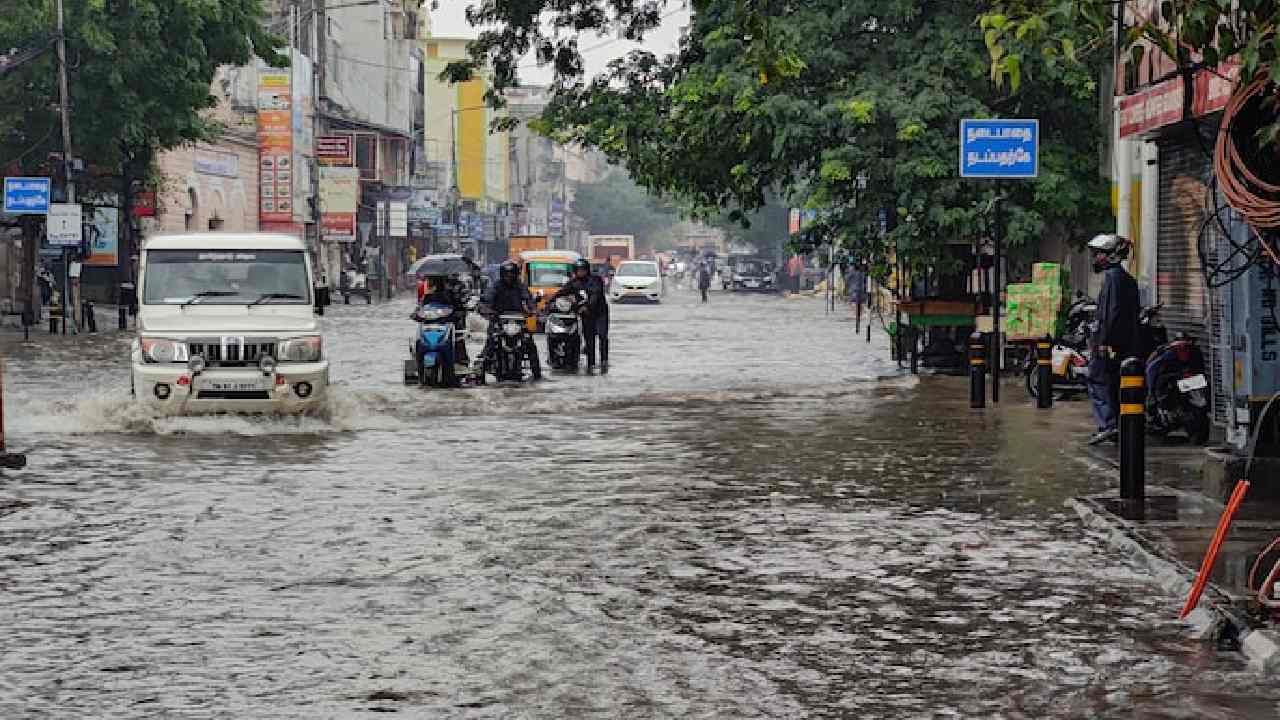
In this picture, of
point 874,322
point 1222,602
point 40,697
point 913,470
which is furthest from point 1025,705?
point 874,322

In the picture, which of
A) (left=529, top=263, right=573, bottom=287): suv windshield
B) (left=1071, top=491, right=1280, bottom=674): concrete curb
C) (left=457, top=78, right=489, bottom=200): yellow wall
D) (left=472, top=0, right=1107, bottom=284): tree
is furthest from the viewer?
(left=457, top=78, right=489, bottom=200): yellow wall

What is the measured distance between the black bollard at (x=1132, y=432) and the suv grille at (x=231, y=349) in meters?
9.01

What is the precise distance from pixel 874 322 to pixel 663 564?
149 feet

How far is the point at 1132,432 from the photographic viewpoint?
13680 millimetres

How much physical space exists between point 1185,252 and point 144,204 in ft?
138

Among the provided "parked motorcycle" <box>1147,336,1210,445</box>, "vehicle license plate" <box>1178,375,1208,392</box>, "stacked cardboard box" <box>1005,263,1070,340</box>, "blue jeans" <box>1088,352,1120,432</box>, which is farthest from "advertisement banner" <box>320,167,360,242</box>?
"vehicle license plate" <box>1178,375,1208,392</box>

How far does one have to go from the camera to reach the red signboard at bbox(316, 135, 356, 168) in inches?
3332

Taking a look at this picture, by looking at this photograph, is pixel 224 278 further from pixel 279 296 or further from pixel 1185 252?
pixel 1185 252

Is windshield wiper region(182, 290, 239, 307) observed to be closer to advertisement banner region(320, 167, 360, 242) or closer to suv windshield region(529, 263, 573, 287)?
suv windshield region(529, 263, 573, 287)

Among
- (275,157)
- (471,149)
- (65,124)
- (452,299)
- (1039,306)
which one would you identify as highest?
(471,149)

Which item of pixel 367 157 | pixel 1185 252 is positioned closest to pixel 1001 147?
pixel 1185 252

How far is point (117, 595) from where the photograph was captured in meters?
10.2

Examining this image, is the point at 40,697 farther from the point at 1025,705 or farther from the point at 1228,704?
the point at 1228,704

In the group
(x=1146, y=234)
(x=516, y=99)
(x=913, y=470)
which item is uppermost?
(x=516, y=99)
